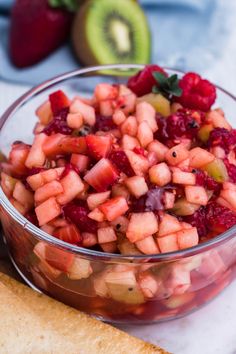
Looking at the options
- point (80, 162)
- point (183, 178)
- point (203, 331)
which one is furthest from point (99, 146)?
point (203, 331)

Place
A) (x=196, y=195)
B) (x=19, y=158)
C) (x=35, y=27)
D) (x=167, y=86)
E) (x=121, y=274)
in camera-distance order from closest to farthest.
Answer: (x=121, y=274), (x=196, y=195), (x=19, y=158), (x=167, y=86), (x=35, y=27)

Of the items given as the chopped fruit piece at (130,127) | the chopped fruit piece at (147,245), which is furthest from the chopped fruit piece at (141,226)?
the chopped fruit piece at (130,127)

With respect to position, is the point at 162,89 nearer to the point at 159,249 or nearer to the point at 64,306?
the point at 159,249

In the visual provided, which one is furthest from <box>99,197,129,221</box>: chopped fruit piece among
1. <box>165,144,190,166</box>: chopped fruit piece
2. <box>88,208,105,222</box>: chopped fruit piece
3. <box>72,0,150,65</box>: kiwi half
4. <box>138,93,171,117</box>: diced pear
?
<box>72,0,150,65</box>: kiwi half

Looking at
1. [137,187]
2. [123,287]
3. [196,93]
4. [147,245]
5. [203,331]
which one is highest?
[196,93]

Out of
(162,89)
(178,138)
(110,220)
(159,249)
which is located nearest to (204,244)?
(159,249)

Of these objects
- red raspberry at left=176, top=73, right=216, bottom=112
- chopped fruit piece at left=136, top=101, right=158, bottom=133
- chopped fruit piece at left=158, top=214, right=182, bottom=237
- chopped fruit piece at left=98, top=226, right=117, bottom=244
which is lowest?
chopped fruit piece at left=98, top=226, right=117, bottom=244

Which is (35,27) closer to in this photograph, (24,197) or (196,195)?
(24,197)

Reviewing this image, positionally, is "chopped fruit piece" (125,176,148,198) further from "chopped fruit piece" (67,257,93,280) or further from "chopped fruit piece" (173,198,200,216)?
"chopped fruit piece" (67,257,93,280)
